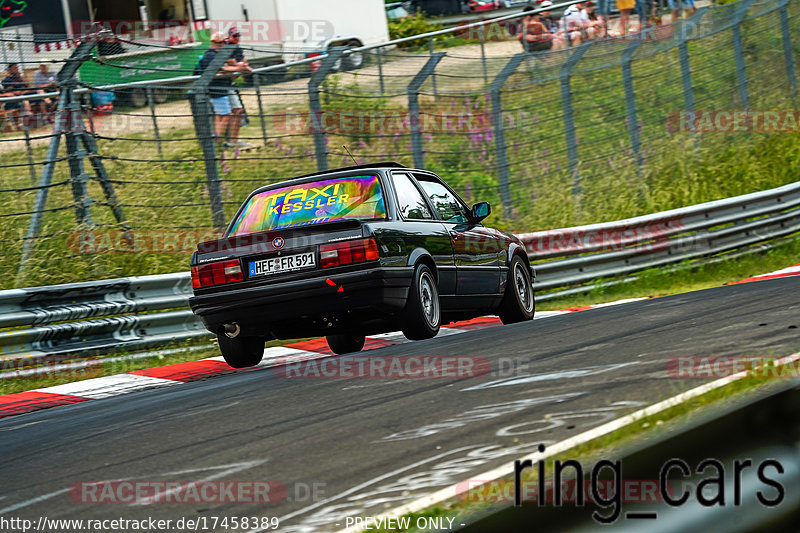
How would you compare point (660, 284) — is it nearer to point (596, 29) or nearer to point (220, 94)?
point (596, 29)

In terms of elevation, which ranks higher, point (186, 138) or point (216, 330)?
point (186, 138)

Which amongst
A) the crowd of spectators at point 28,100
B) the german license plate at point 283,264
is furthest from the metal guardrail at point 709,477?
the crowd of spectators at point 28,100

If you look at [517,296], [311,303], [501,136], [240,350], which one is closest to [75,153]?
[240,350]

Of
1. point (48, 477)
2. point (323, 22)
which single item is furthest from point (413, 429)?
point (323, 22)

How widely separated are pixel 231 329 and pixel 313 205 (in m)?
1.08

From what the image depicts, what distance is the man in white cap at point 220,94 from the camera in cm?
1117

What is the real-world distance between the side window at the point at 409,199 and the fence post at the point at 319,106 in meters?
3.63

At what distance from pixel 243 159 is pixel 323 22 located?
12776mm

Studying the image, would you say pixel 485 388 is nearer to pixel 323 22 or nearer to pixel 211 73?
pixel 211 73

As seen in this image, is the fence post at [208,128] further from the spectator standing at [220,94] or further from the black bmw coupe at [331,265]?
the black bmw coupe at [331,265]

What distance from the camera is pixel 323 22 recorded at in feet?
77.8

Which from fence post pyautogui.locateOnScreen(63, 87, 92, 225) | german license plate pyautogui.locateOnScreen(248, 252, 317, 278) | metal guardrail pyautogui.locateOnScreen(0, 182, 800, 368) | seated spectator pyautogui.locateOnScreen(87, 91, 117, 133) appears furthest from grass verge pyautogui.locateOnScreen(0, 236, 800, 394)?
seated spectator pyautogui.locateOnScreen(87, 91, 117, 133)

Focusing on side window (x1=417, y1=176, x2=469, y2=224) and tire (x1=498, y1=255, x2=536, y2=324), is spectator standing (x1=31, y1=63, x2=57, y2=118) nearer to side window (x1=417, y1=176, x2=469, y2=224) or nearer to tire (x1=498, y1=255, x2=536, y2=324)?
side window (x1=417, y1=176, x2=469, y2=224)

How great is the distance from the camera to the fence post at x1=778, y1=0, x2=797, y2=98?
65.6 feet
